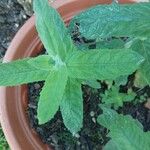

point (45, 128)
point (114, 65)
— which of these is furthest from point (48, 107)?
point (45, 128)

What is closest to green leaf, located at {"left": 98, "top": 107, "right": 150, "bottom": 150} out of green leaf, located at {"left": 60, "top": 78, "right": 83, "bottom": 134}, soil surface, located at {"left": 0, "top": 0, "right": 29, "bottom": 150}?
green leaf, located at {"left": 60, "top": 78, "right": 83, "bottom": 134}

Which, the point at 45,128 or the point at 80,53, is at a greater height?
the point at 80,53

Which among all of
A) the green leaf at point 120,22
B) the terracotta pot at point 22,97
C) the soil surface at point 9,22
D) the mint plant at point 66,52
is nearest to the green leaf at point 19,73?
the mint plant at point 66,52

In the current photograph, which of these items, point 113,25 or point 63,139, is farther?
point 63,139

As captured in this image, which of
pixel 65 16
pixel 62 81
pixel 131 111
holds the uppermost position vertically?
pixel 62 81

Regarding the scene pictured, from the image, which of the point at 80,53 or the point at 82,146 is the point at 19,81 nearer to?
the point at 80,53

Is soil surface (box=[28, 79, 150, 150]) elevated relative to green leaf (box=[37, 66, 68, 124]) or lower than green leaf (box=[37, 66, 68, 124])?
lower

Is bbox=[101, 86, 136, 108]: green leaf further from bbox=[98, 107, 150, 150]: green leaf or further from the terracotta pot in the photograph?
bbox=[98, 107, 150, 150]: green leaf
